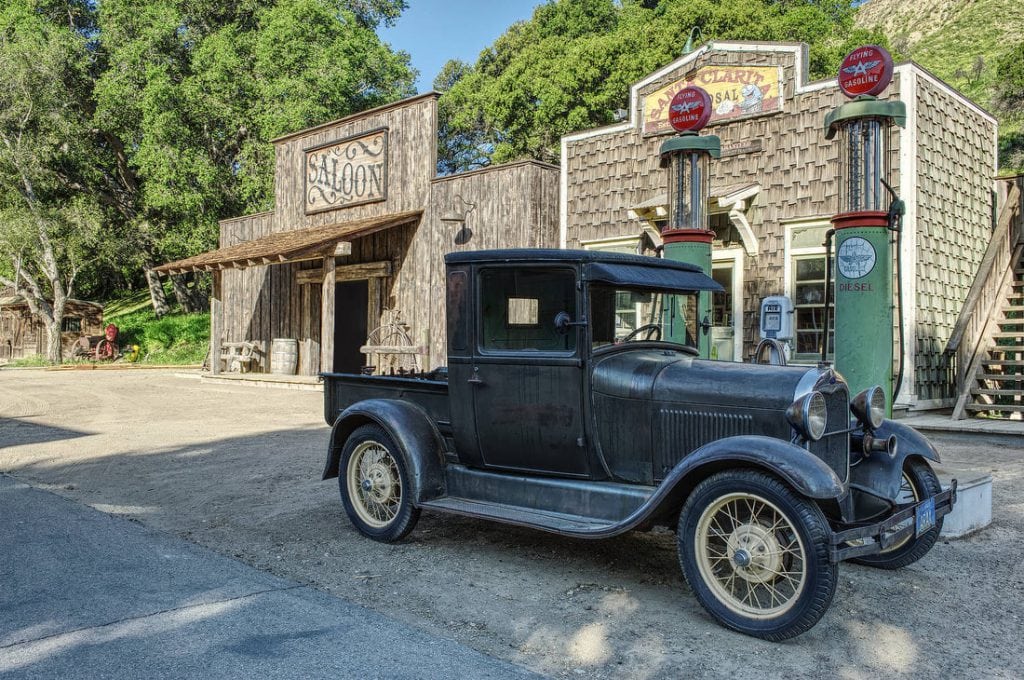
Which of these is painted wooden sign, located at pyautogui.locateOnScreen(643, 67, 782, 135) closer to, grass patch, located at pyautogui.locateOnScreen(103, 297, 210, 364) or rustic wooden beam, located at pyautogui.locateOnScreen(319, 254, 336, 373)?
rustic wooden beam, located at pyautogui.locateOnScreen(319, 254, 336, 373)

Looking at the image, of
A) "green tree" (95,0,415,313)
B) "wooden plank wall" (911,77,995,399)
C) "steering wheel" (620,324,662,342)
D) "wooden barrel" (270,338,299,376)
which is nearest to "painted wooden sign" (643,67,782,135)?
"wooden plank wall" (911,77,995,399)

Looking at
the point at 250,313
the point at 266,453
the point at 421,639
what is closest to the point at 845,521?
the point at 421,639

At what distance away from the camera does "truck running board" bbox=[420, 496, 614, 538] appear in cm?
420

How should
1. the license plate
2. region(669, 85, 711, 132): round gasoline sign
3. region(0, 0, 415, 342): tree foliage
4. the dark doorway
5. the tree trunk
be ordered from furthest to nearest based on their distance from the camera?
1. the tree trunk
2. region(0, 0, 415, 342): tree foliage
3. the dark doorway
4. region(669, 85, 711, 132): round gasoline sign
5. the license plate

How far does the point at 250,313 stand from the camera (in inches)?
829

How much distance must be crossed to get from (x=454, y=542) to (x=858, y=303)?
383 centimetres

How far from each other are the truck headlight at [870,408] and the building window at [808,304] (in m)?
7.56

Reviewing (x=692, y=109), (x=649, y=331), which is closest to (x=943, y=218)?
(x=692, y=109)

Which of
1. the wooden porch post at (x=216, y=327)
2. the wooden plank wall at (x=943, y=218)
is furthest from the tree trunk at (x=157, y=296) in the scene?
the wooden plank wall at (x=943, y=218)

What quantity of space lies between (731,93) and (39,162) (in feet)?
82.6

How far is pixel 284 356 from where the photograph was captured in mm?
19500

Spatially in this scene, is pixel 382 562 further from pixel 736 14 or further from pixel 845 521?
pixel 736 14

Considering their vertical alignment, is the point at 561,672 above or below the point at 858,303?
below

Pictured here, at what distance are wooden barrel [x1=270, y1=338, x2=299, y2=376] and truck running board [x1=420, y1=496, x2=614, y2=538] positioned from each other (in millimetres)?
15374
